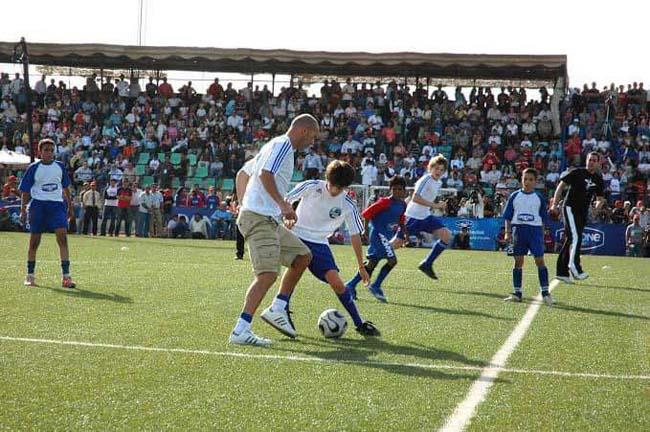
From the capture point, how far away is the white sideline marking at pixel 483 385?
189 inches

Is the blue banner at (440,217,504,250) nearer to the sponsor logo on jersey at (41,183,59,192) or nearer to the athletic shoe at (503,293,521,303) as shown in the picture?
the athletic shoe at (503,293,521,303)

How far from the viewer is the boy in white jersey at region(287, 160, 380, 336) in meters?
8.22

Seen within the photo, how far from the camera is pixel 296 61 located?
35406 millimetres

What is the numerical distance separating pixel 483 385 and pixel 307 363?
1.33 m

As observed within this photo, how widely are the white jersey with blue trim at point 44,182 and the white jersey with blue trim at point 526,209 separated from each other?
19.8 feet

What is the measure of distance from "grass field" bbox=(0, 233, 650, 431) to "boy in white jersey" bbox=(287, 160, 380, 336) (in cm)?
48

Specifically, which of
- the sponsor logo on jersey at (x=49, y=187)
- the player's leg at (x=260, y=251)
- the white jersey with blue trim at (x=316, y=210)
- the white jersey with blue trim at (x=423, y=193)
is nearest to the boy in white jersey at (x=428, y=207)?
the white jersey with blue trim at (x=423, y=193)

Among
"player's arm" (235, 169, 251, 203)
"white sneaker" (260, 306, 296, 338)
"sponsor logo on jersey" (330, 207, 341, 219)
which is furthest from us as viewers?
"sponsor logo on jersey" (330, 207, 341, 219)

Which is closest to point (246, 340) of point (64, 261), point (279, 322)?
point (279, 322)

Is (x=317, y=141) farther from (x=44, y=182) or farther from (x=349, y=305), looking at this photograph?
(x=349, y=305)

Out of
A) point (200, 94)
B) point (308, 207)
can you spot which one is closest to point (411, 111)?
point (200, 94)

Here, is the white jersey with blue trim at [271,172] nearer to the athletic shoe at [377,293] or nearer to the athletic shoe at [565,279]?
the athletic shoe at [377,293]

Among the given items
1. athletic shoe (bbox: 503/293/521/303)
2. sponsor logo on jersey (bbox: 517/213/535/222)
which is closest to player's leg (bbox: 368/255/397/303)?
athletic shoe (bbox: 503/293/521/303)

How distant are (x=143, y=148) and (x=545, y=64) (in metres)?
15.5
